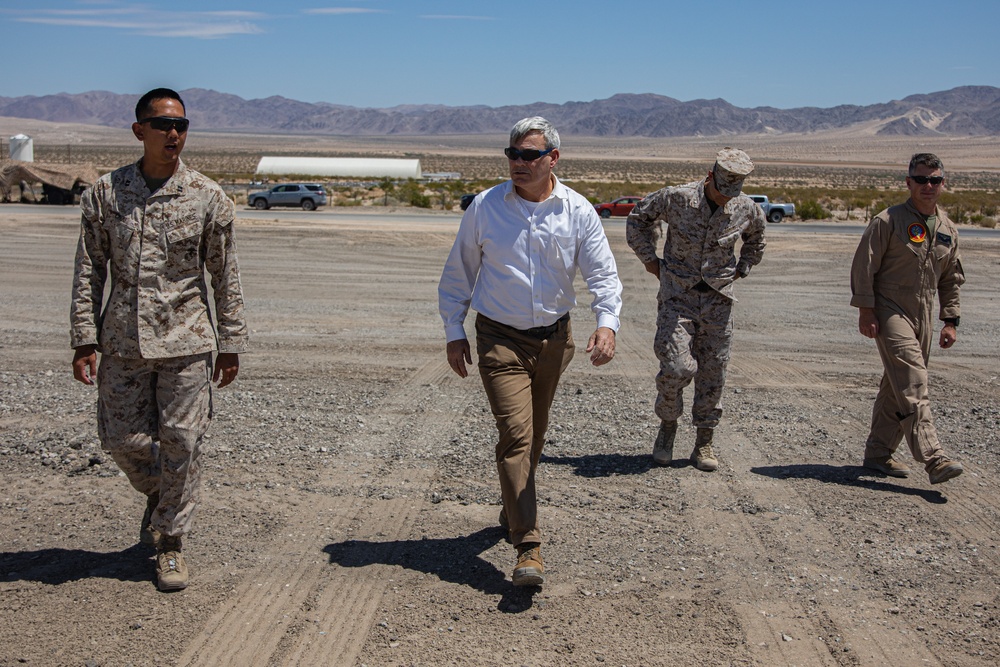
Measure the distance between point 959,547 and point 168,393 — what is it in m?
3.92

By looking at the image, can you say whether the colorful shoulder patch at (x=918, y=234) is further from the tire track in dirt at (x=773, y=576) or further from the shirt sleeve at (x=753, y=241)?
the tire track in dirt at (x=773, y=576)

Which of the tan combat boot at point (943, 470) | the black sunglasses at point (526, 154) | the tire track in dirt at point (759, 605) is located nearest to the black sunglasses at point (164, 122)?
the black sunglasses at point (526, 154)

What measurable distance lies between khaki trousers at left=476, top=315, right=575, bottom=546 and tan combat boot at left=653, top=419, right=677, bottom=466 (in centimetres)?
→ 188

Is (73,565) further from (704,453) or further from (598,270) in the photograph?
(704,453)

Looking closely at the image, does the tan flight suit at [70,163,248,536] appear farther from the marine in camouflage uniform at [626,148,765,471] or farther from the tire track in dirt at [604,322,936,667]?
the marine in camouflage uniform at [626,148,765,471]

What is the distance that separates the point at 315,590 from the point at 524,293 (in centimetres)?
159

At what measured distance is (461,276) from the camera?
464 cm

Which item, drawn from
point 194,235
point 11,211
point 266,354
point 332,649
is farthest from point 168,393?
point 11,211

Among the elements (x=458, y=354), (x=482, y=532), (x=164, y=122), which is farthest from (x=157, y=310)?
(x=482, y=532)

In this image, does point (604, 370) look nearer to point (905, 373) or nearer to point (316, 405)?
point (316, 405)

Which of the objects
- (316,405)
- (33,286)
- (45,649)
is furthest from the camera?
(33,286)

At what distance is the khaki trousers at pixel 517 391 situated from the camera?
4375 mm

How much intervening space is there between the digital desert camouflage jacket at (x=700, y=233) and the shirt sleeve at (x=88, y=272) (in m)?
3.12

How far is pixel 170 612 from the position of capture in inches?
161
